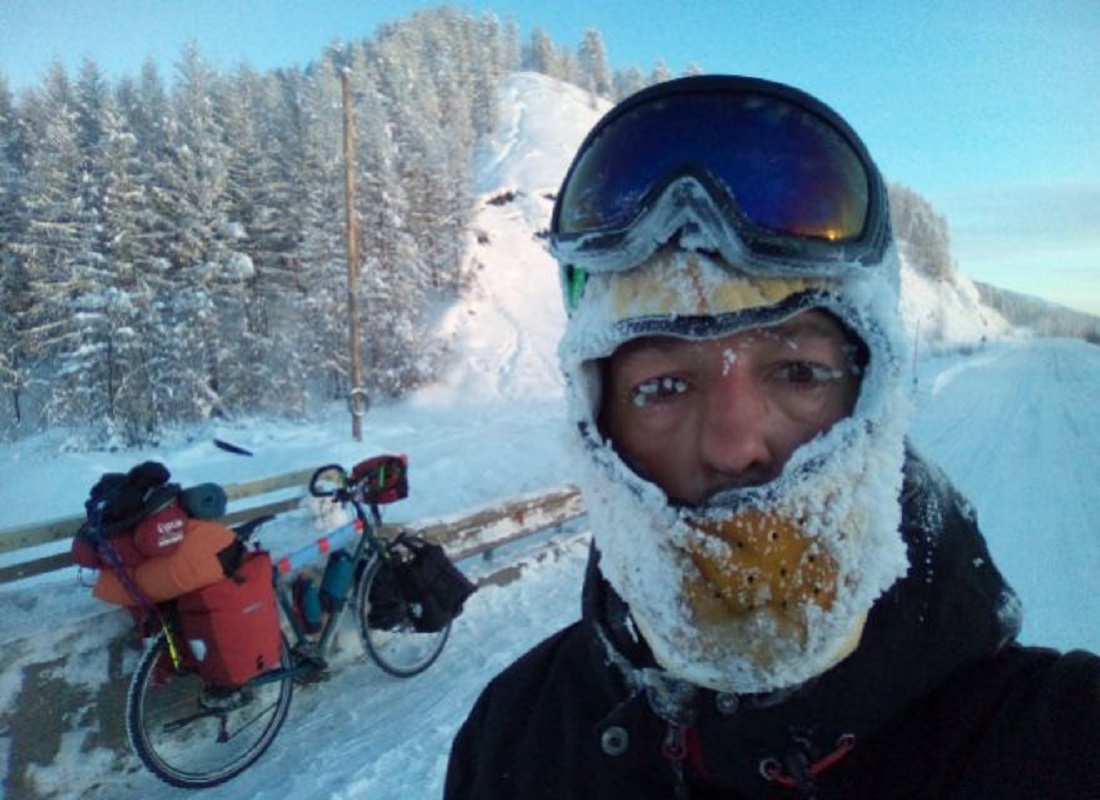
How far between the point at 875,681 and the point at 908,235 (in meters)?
109

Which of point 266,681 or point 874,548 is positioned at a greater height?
point 874,548

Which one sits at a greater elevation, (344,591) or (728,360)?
(728,360)

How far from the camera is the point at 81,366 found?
26.8 meters

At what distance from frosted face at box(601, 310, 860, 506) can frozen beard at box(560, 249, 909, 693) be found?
0.06m

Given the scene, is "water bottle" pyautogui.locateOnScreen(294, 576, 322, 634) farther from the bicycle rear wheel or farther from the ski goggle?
the ski goggle

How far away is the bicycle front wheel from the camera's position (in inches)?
185

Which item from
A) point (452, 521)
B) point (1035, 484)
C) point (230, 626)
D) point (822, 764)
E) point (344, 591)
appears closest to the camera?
point (822, 764)

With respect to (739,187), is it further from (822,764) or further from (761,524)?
(822,764)

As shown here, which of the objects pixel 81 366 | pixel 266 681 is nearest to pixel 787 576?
pixel 266 681

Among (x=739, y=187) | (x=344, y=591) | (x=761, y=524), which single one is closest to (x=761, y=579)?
(x=761, y=524)

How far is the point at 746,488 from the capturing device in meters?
1.24

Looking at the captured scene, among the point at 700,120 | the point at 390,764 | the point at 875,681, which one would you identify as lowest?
the point at 390,764

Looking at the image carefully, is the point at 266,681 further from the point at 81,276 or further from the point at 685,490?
the point at 81,276

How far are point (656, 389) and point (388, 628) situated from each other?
399 cm
